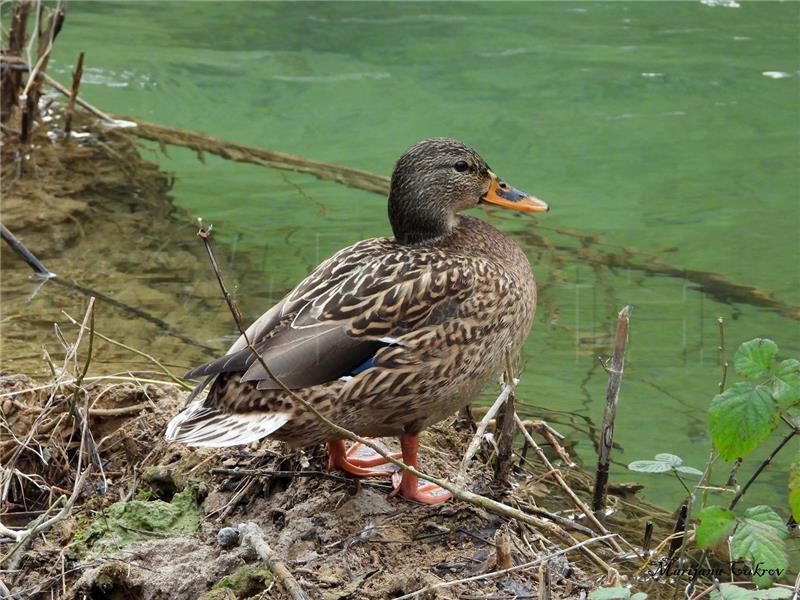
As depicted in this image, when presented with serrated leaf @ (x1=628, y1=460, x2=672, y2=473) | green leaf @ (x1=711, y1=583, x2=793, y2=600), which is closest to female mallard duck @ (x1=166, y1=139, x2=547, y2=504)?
serrated leaf @ (x1=628, y1=460, x2=672, y2=473)

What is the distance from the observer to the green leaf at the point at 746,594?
302cm

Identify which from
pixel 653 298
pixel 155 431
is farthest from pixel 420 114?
pixel 155 431

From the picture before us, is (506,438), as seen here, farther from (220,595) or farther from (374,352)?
(220,595)

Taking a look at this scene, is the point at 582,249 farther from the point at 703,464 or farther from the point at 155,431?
the point at 155,431

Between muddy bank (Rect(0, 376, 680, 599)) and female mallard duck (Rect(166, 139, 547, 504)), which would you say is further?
female mallard duck (Rect(166, 139, 547, 504))

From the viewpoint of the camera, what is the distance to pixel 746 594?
10.0ft

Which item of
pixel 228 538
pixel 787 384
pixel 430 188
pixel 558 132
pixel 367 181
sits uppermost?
pixel 430 188

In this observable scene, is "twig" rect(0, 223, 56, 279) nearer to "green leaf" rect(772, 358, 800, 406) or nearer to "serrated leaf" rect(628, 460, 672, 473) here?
"serrated leaf" rect(628, 460, 672, 473)

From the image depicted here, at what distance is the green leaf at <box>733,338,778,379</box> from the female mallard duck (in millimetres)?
1005

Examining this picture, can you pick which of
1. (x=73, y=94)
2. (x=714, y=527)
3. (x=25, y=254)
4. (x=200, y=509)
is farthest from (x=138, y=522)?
(x=73, y=94)

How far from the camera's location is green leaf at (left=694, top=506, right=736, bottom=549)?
3430mm

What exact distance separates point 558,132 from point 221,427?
25.2 feet

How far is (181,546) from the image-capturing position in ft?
13.3

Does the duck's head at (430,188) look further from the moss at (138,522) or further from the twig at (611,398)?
the moss at (138,522)
